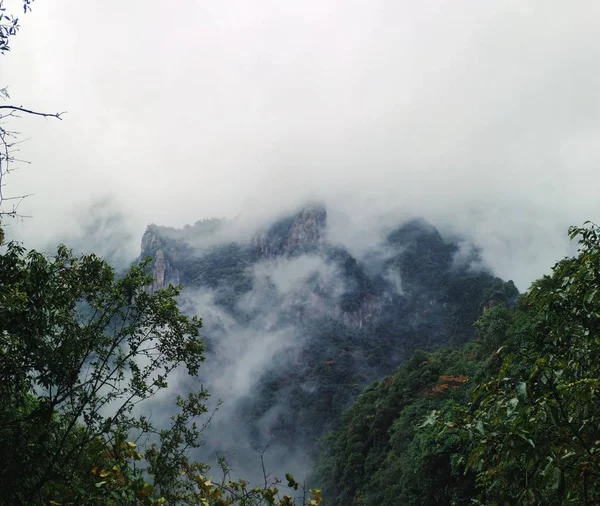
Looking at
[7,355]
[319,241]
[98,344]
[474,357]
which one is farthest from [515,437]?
[319,241]

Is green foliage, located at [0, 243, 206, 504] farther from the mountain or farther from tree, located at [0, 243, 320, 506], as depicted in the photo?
the mountain

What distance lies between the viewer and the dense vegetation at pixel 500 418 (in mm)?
2270

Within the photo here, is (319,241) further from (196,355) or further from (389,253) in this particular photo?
(196,355)

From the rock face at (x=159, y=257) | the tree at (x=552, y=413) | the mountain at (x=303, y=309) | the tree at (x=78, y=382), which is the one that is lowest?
the tree at (x=552, y=413)

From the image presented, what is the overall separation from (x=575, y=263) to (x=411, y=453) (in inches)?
780

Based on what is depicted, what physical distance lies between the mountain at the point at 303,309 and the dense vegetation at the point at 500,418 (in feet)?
111

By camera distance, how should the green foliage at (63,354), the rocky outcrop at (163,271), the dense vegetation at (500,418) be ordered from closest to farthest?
the dense vegetation at (500,418), the green foliage at (63,354), the rocky outcrop at (163,271)

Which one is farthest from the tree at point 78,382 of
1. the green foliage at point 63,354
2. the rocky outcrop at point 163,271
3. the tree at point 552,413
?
the rocky outcrop at point 163,271

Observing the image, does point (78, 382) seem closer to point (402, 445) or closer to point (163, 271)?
point (402, 445)

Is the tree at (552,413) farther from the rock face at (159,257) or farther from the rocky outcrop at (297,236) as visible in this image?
the rocky outcrop at (297,236)

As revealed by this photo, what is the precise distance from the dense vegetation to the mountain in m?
33.8

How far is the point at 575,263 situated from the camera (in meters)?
3.22

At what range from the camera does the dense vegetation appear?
227 cm

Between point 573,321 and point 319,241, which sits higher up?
point 319,241
